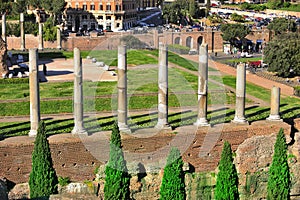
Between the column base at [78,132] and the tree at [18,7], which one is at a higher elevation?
the tree at [18,7]

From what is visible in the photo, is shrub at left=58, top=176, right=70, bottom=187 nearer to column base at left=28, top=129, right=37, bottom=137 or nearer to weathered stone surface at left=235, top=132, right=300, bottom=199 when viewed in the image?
column base at left=28, top=129, right=37, bottom=137

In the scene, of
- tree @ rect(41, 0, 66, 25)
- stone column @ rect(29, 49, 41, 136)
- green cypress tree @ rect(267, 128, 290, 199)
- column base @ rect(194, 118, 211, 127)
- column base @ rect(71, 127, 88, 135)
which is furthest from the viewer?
tree @ rect(41, 0, 66, 25)

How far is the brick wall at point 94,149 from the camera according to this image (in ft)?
78.9

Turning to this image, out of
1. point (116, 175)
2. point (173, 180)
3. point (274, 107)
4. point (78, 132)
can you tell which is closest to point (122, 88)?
point (78, 132)

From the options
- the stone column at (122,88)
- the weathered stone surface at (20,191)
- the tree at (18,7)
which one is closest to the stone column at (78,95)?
the stone column at (122,88)

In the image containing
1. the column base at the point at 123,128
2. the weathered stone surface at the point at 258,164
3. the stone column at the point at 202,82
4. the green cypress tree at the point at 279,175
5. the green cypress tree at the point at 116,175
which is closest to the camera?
the green cypress tree at the point at 116,175

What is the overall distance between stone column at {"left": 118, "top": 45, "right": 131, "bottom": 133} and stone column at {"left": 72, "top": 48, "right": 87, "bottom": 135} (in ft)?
5.23

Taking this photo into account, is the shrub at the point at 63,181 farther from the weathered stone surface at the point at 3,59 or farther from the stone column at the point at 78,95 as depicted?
the weathered stone surface at the point at 3,59

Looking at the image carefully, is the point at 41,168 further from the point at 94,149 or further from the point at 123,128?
the point at 123,128

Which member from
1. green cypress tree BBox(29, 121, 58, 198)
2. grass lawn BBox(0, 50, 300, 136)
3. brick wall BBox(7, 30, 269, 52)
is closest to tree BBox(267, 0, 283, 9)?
brick wall BBox(7, 30, 269, 52)

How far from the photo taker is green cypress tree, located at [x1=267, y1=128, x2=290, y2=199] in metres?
24.2

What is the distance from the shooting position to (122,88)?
25.8 m

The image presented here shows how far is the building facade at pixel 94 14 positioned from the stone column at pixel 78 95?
56194mm

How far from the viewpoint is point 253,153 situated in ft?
87.1
